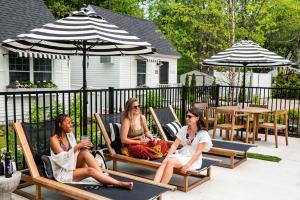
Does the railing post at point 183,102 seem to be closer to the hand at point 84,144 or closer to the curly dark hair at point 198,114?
the curly dark hair at point 198,114

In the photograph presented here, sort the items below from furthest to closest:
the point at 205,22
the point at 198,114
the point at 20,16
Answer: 1. the point at 20,16
2. the point at 205,22
3. the point at 198,114

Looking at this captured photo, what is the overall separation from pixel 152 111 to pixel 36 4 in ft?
39.1

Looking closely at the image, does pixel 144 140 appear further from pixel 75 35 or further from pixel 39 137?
pixel 75 35

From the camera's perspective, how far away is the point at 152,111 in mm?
7270

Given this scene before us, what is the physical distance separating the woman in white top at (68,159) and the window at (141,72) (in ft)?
49.0

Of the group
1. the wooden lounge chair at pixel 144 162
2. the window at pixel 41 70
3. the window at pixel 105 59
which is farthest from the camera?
the window at pixel 105 59

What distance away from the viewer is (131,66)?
734 inches

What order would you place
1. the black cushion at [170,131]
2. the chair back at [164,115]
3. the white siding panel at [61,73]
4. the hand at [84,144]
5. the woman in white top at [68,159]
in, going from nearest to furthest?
the woman in white top at [68,159], the hand at [84,144], the black cushion at [170,131], the chair back at [164,115], the white siding panel at [61,73]

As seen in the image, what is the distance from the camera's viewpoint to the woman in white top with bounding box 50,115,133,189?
14.3 ft

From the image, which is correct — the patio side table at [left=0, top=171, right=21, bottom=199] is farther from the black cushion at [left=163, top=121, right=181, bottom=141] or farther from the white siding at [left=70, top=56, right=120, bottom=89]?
the white siding at [left=70, top=56, right=120, bottom=89]

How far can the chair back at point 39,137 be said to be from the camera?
4.75 meters

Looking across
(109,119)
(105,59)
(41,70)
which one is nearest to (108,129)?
(109,119)

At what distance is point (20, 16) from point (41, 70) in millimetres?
2811

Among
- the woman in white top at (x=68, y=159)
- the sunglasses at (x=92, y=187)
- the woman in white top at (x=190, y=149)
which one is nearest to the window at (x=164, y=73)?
the woman in white top at (x=190, y=149)
